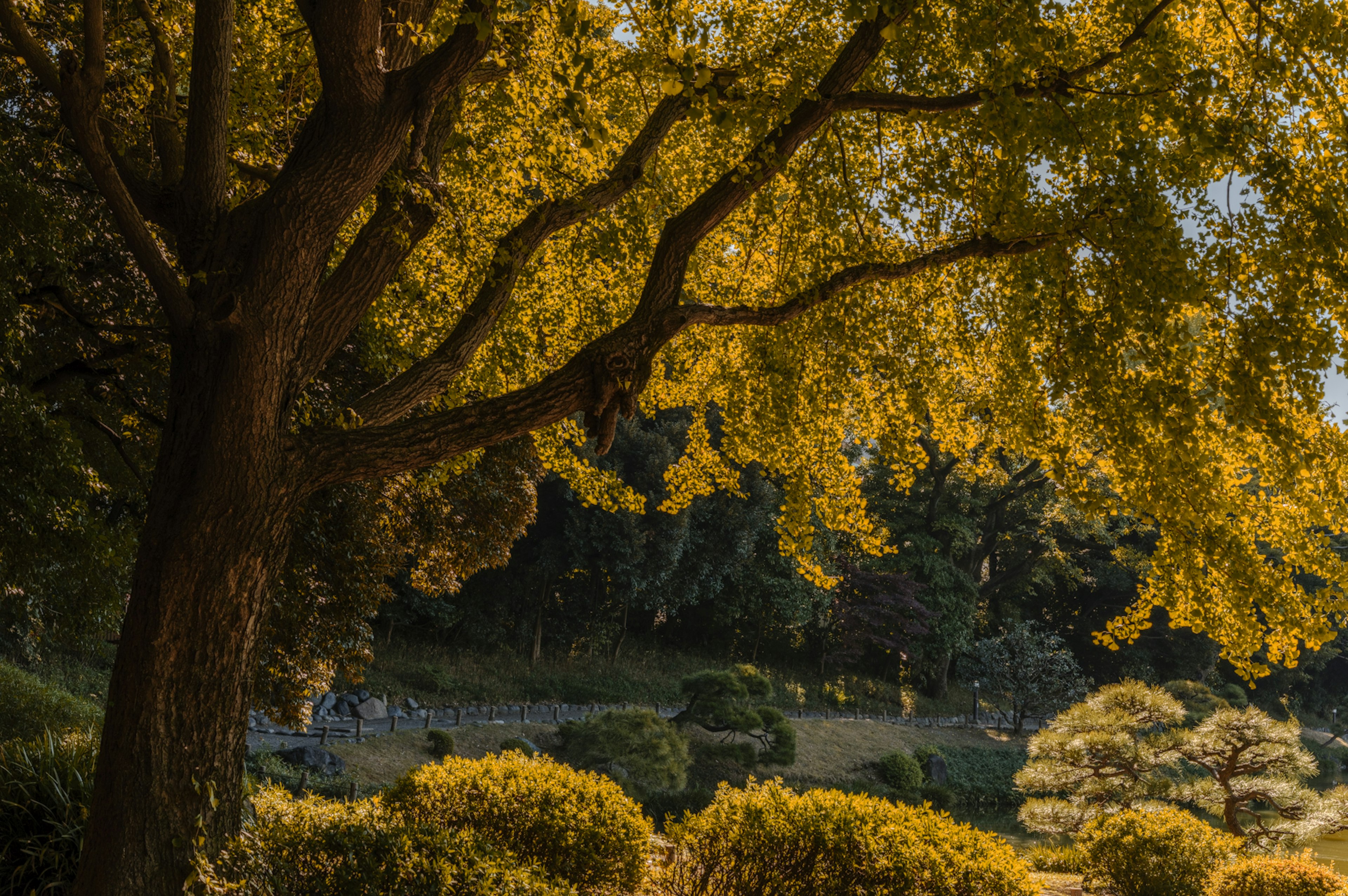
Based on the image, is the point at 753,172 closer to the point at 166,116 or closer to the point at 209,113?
the point at 209,113

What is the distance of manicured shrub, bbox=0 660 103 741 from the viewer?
751 cm

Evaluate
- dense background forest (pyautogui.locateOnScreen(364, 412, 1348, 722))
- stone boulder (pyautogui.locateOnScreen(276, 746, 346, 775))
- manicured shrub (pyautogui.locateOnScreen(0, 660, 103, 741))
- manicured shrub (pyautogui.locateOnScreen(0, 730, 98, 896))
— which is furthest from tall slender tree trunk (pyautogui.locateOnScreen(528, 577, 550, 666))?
manicured shrub (pyautogui.locateOnScreen(0, 730, 98, 896))

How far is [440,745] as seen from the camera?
15.0 m

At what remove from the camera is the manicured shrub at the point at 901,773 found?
19.7 metres

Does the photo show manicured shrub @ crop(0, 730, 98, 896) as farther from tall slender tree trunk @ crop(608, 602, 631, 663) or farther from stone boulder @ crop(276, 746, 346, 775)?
tall slender tree trunk @ crop(608, 602, 631, 663)

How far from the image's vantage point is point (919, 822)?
5.65 meters

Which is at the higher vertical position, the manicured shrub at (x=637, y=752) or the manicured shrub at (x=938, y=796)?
the manicured shrub at (x=637, y=752)

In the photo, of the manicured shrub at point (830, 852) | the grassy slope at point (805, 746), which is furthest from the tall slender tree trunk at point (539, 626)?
the manicured shrub at point (830, 852)

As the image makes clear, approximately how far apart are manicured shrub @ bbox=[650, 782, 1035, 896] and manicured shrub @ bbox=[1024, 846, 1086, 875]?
19.7 feet

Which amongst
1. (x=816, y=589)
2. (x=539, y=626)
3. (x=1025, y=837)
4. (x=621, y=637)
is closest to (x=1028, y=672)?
(x=816, y=589)

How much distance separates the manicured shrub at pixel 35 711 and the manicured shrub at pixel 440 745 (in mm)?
6939

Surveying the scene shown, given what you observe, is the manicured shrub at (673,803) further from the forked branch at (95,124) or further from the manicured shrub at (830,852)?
the forked branch at (95,124)

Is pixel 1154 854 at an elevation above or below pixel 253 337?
below

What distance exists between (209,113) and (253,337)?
1.15 metres
